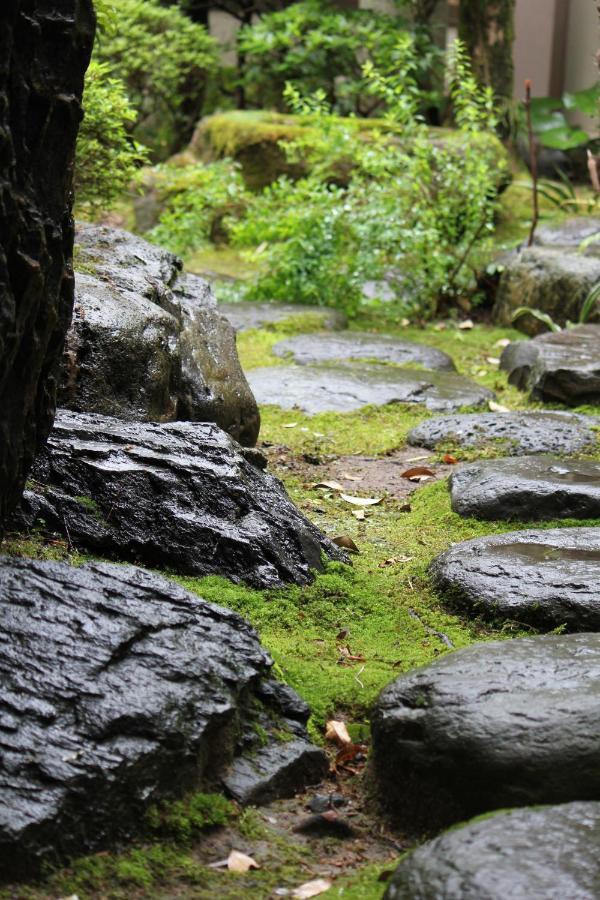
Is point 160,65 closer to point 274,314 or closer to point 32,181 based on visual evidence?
point 274,314

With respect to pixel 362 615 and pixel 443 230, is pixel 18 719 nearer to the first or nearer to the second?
pixel 362 615

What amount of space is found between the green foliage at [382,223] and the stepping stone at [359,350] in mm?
1070

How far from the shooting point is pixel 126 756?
8.32ft

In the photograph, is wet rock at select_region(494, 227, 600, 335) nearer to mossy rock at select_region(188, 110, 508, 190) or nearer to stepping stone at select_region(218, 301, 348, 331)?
stepping stone at select_region(218, 301, 348, 331)

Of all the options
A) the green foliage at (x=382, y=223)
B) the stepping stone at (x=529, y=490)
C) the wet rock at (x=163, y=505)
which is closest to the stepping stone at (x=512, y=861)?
the wet rock at (x=163, y=505)

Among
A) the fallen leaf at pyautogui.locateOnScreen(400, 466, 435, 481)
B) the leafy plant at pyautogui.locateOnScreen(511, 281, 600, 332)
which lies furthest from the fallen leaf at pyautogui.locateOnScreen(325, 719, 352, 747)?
the leafy plant at pyautogui.locateOnScreen(511, 281, 600, 332)

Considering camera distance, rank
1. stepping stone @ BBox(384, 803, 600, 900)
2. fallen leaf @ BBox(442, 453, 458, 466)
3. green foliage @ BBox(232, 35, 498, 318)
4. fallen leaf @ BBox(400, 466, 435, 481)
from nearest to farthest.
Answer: stepping stone @ BBox(384, 803, 600, 900)
fallen leaf @ BBox(400, 466, 435, 481)
fallen leaf @ BBox(442, 453, 458, 466)
green foliage @ BBox(232, 35, 498, 318)

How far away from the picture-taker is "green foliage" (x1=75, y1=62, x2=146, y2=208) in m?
6.85

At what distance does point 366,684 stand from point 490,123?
287 inches

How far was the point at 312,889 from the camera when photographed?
8.16 feet

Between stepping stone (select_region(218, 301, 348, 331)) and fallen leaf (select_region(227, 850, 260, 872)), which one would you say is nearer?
fallen leaf (select_region(227, 850, 260, 872))

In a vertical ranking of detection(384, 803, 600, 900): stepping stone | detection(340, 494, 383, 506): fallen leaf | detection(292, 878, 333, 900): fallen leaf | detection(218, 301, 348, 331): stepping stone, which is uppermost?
detection(384, 803, 600, 900): stepping stone

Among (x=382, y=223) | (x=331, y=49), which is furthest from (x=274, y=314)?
(x=331, y=49)

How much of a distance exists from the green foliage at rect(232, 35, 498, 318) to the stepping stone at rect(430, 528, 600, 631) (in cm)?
538
